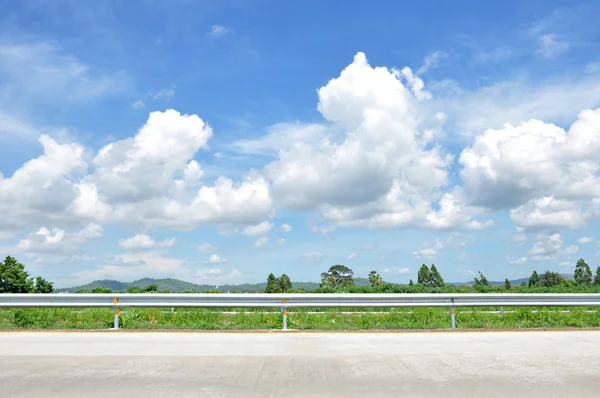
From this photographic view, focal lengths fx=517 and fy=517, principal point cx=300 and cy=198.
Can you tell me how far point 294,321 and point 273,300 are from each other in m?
0.80

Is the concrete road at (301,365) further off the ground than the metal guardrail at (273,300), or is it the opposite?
the metal guardrail at (273,300)

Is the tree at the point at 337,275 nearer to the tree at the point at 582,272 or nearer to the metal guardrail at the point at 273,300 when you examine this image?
the tree at the point at 582,272

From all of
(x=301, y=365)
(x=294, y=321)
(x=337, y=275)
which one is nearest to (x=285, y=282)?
(x=337, y=275)

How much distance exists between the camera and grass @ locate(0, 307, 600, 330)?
43.4ft

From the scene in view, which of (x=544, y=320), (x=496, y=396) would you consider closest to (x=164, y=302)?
(x=496, y=396)

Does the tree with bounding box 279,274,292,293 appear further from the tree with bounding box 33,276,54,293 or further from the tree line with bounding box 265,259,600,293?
the tree with bounding box 33,276,54,293

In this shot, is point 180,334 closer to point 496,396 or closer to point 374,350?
point 374,350

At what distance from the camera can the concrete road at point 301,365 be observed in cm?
707

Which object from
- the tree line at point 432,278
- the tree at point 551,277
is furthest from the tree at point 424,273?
the tree at point 551,277

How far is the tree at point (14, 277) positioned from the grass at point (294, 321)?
4268cm

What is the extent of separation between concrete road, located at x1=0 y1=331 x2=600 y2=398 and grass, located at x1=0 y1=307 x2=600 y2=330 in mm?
1321

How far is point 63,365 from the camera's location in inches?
338

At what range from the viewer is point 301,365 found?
8.48m

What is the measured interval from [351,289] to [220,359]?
65.8 feet
